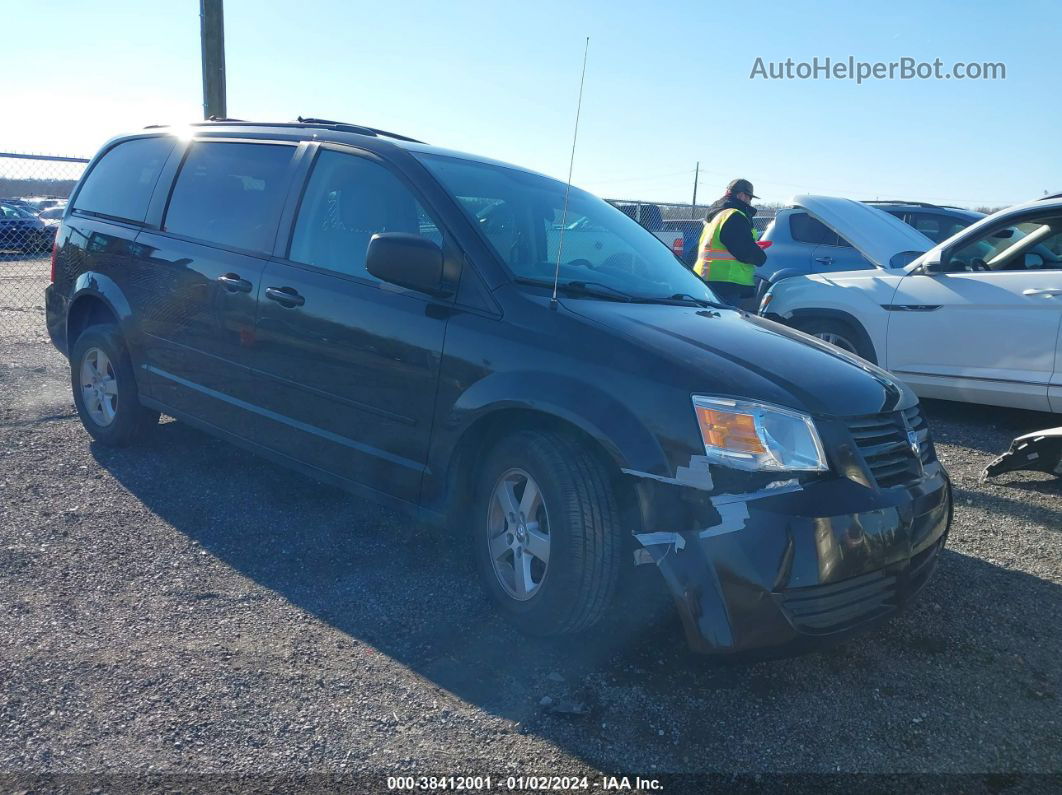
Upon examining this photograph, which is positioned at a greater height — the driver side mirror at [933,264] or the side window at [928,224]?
the side window at [928,224]

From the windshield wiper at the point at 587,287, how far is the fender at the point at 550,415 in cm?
48

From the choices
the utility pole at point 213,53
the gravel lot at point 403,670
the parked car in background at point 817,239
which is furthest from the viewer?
the parked car in background at point 817,239

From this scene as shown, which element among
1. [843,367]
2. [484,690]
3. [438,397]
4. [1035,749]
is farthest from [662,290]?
[1035,749]

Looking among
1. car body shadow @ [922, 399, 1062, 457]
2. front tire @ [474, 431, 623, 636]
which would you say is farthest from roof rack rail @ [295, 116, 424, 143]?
car body shadow @ [922, 399, 1062, 457]

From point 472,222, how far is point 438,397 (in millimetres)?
745

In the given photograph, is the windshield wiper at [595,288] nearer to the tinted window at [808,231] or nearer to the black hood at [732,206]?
the black hood at [732,206]

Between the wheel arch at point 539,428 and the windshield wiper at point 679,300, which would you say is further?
the windshield wiper at point 679,300

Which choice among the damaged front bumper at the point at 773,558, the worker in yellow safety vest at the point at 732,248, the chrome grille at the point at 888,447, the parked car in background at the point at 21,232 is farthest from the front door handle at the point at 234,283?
the parked car in background at the point at 21,232

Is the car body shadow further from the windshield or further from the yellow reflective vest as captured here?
the windshield

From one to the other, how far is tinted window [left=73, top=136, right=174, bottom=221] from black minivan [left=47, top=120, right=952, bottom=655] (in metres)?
0.09

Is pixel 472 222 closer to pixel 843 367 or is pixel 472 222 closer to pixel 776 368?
pixel 776 368

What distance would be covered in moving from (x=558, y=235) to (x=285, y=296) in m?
1.26

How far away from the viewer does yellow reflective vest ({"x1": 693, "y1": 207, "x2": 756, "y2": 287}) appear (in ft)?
24.0

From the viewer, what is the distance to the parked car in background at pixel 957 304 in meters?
5.95
